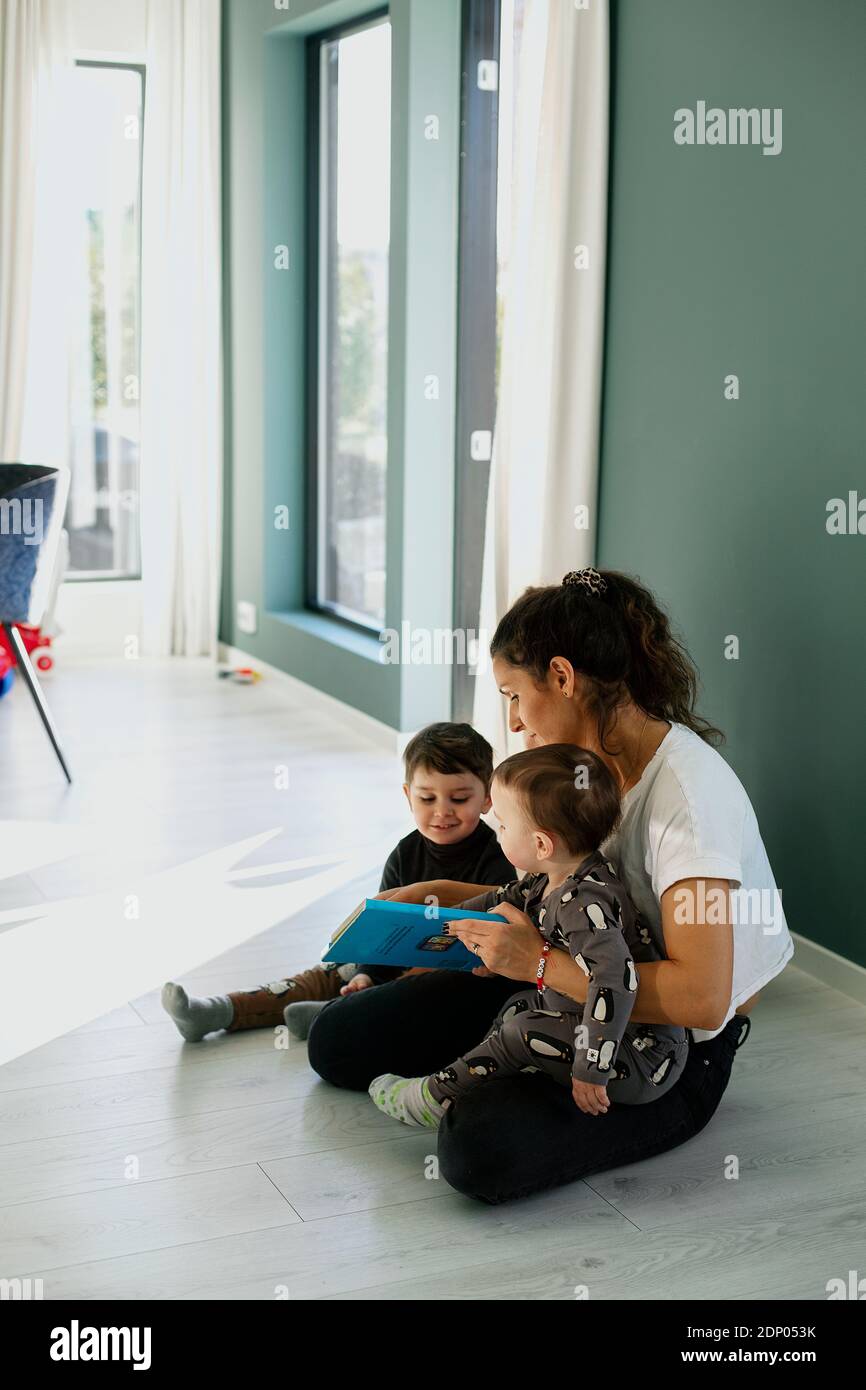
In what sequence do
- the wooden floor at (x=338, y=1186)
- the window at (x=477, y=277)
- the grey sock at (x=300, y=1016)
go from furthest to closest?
the window at (x=477, y=277) < the grey sock at (x=300, y=1016) < the wooden floor at (x=338, y=1186)

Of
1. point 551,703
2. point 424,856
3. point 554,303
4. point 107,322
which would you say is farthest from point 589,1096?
point 107,322

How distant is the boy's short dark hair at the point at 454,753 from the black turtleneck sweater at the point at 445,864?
0.35ft

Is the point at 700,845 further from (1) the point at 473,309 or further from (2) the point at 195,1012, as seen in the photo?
(1) the point at 473,309

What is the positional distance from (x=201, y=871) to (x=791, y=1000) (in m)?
1.42

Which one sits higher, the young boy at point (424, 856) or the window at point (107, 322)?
the window at point (107, 322)

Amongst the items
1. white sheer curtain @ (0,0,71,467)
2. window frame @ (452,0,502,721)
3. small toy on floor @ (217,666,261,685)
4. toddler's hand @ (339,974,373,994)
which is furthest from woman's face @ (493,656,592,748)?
white sheer curtain @ (0,0,71,467)

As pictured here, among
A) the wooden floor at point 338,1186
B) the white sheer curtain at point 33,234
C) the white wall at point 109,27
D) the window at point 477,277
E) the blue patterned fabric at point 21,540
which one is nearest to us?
the wooden floor at point 338,1186

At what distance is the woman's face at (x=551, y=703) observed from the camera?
2275 mm

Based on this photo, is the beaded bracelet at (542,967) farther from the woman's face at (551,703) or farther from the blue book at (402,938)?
the woman's face at (551,703)

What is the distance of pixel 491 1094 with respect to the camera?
2180 mm

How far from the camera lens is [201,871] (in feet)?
11.9

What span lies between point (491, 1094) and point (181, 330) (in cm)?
441

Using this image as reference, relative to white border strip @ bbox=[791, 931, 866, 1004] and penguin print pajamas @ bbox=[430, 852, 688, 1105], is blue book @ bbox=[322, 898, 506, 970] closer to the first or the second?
penguin print pajamas @ bbox=[430, 852, 688, 1105]

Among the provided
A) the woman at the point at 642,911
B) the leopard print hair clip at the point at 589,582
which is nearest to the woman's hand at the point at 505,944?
the woman at the point at 642,911
